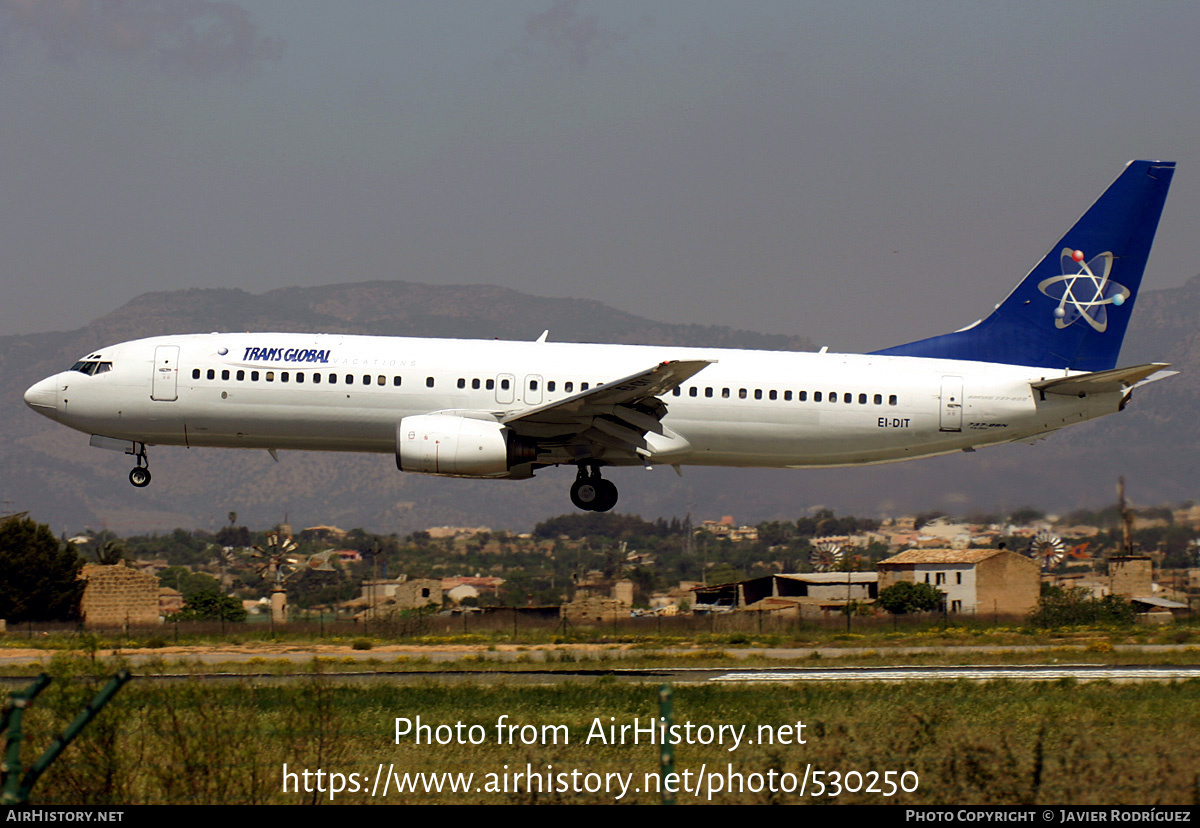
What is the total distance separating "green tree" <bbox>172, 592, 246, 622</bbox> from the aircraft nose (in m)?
26.9

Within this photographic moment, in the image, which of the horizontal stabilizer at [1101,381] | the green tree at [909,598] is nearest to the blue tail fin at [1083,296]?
the horizontal stabilizer at [1101,381]

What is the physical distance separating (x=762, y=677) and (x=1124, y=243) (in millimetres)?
15969

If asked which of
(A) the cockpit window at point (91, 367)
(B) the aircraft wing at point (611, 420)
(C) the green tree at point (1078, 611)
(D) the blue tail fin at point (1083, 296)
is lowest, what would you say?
(C) the green tree at point (1078, 611)

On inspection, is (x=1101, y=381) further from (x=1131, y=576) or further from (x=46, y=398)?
(x=1131, y=576)

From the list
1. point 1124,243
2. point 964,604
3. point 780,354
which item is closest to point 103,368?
point 780,354

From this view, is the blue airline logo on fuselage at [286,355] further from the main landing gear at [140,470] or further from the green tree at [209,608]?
the green tree at [209,608]

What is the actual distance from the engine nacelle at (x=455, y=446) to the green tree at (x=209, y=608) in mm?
31302

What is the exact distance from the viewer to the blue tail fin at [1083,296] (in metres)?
31.7

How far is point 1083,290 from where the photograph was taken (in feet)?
106

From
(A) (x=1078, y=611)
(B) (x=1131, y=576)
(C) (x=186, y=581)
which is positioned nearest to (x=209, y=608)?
(A) (x=1078, y=611)

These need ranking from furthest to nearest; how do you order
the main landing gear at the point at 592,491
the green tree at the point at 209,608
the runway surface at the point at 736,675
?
1. the green tree at the point at 209,608
2. the main landing gear at the point at 592,491
3. the runway surface at the point at 736,675

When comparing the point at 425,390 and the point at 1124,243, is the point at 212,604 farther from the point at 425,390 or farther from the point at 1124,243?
the point at 1124,243

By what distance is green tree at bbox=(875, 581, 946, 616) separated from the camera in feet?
180
